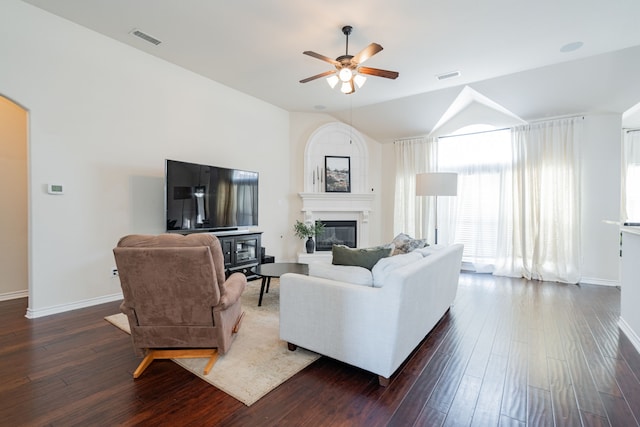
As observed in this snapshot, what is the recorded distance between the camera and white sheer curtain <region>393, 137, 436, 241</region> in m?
6.21

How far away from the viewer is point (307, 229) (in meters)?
6.07

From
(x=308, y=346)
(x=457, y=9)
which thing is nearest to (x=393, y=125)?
(x=457, y=9)

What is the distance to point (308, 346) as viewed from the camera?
2.31 meters

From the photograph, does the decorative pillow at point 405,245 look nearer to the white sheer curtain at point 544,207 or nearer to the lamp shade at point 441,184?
the lamp shade at point 441,184

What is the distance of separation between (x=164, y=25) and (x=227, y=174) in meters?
2.06

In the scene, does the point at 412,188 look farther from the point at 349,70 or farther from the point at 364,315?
the point at 364,315

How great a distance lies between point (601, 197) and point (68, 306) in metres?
7.69

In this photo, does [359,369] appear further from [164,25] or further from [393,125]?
[393,125]

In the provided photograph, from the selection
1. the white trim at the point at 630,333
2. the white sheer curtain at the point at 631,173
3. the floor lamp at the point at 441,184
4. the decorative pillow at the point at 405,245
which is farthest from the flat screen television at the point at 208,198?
the white sheer curtain at the point at 631,173

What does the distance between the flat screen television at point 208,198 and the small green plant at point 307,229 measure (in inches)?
43.8

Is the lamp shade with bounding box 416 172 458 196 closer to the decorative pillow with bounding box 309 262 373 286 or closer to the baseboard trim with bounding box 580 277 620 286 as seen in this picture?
the baseboard trim with bounding box 580 277 620 286

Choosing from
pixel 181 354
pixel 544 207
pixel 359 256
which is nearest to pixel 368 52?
pixel 359 256

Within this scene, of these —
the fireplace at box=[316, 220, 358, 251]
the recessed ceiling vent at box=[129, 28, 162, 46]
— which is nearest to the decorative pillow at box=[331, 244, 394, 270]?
the recessed ceiling vent at box=[129, 28, 162, 46]

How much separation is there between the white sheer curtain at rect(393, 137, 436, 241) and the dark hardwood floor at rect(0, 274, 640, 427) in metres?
3.34
